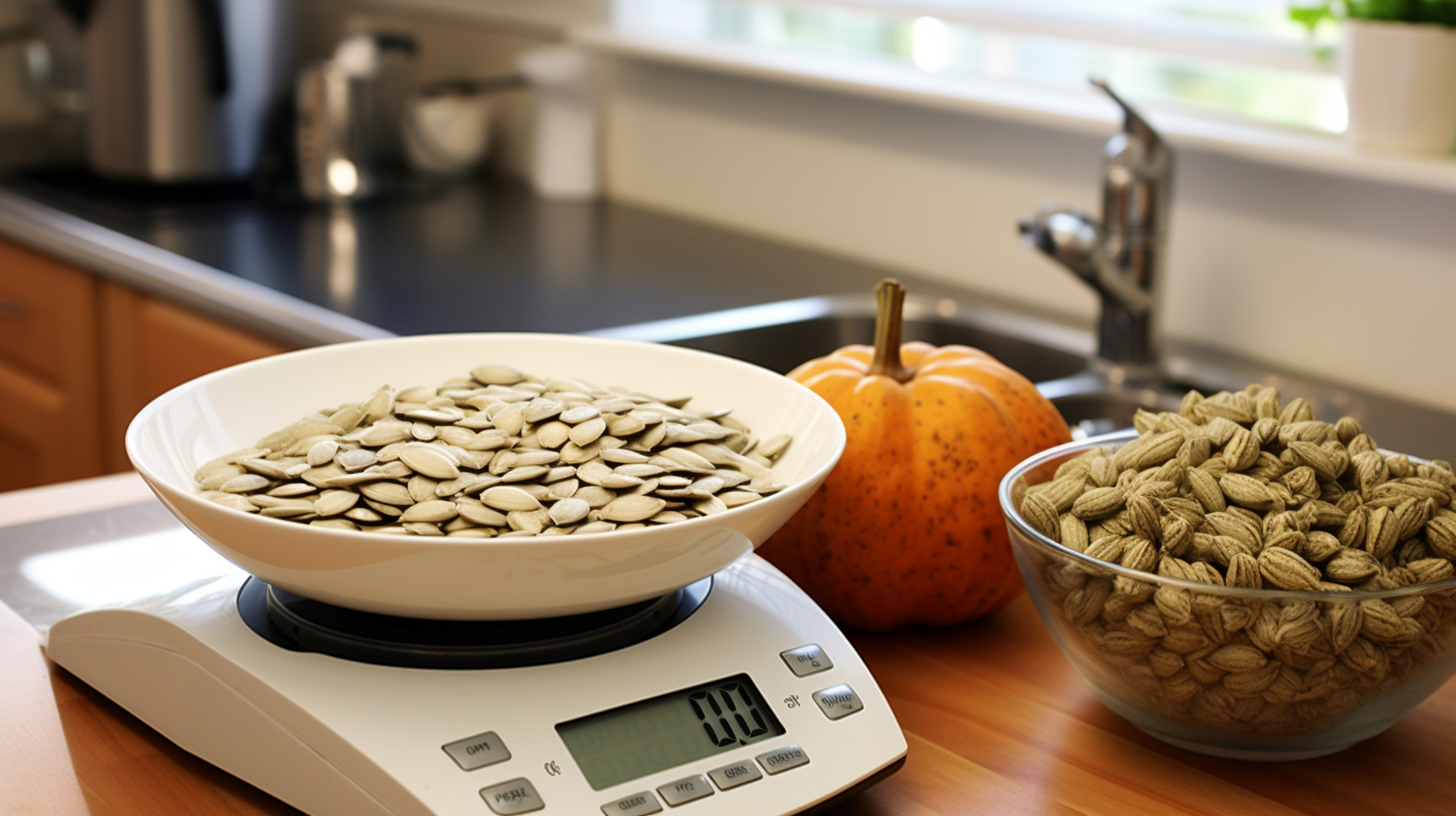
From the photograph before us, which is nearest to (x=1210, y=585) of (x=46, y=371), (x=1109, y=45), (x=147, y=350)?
(x=1109, y=45)

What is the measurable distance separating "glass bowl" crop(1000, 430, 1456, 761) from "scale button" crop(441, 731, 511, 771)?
0.27 metres

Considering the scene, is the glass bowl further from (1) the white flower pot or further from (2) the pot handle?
(2) the pot handle

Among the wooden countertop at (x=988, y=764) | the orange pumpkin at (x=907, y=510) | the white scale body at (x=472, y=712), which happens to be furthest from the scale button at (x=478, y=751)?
the orange pumpkin at (x=907, y=510)

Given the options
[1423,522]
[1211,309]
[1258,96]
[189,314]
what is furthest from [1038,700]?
[189,314]

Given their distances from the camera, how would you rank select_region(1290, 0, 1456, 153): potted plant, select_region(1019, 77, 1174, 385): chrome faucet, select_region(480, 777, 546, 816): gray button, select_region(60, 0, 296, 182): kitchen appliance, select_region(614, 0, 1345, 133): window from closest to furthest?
select_region(480, 777, 546, 816): gray button, select_region(1290, 0, 1456, 153): potted plant, select_region(1019, 77, 1174, 385): chrome faucet, select_region(614, 0, 1345, 133): window, select_region(60, 0, 296, 182): kitchen appliance

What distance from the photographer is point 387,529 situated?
608mm

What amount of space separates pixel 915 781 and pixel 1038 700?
0.11 metres

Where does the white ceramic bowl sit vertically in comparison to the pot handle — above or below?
below

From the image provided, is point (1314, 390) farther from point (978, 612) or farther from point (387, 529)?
point (387, 529)

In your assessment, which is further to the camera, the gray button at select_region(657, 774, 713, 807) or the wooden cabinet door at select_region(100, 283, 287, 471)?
the wooden cabinet door at select_region(100, 283, 287, 471)

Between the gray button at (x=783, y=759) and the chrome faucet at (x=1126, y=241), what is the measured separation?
84cm

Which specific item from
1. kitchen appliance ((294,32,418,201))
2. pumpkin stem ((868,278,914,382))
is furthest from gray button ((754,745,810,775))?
kitchen appliance ((294,32,418,201))

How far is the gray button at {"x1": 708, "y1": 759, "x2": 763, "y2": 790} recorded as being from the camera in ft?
2.00

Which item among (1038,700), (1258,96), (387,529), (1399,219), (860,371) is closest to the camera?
(387,529)
